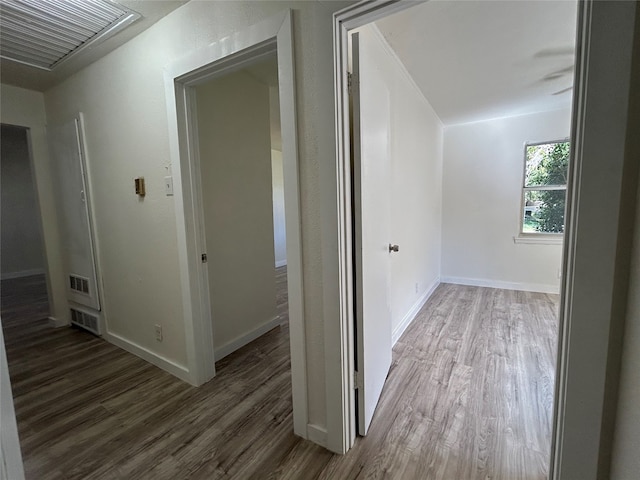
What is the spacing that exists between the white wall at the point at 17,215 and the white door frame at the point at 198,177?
531 centimetres

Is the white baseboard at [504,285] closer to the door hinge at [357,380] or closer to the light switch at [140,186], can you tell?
the door hinge at [357,380]

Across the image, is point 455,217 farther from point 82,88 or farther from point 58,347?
point 58,347

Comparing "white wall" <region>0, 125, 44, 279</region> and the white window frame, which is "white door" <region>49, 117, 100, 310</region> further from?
the white window frame

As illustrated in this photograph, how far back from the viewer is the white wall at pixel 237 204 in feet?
7.33

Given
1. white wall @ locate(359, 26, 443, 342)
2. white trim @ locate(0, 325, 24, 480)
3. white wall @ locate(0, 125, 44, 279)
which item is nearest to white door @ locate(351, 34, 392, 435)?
white wall @ locate(359, 26, 443, 342)

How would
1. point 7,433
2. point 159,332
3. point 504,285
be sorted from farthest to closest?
point 504,285, point 159,332, point 7,433

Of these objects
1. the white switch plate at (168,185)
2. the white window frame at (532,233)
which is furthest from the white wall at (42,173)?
the white window frame at (532,233)

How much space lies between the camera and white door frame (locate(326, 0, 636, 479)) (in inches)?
28.2

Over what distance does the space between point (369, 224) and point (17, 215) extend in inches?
283

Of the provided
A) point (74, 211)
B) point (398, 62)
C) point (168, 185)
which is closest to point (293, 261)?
point (168, 185)

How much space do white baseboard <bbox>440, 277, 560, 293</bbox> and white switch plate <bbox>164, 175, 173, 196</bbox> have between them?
4143mm

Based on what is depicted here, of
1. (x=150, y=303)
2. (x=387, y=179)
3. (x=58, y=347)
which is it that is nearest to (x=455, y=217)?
(x=387, y=179)

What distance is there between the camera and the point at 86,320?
9.30 feet

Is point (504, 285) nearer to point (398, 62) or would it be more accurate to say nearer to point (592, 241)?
point (398, 62)
